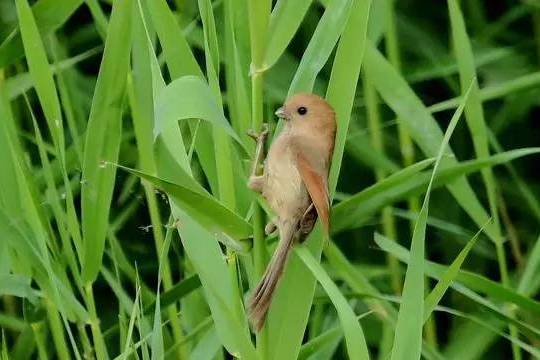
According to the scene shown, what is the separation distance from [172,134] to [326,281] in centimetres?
21

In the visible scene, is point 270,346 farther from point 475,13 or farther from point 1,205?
point 475,13

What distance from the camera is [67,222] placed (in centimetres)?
156

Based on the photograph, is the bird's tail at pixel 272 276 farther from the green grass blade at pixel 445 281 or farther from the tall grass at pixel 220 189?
the green grass blade at pixel 445 281

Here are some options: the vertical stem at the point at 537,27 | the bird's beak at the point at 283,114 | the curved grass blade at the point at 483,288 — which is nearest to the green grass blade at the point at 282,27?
the bird's beak at the point at 283,114

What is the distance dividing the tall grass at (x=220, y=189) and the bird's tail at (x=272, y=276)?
2 centimetres

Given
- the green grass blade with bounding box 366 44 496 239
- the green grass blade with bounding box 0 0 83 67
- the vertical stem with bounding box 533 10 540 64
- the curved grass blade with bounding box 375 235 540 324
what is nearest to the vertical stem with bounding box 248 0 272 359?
the curved grass blade with bounding box 375 235 540 324

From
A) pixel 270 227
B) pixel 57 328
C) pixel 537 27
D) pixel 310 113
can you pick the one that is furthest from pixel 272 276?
pixel 537 27

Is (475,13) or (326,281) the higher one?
(475,13)

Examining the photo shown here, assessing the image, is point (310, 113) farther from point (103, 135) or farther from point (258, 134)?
point (103, 135)

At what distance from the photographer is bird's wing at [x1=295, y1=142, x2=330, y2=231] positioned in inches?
50.9

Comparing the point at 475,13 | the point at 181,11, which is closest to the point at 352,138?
the point at 181,11

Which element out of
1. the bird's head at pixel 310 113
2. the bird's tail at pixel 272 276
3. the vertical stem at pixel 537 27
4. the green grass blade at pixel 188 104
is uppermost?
the vertical stem at pixel 537 27

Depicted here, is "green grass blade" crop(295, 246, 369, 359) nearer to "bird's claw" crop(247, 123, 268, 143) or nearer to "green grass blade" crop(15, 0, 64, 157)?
"bird's claw" crop(247, 123, 268, 143)

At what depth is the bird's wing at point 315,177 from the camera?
4.24ft
